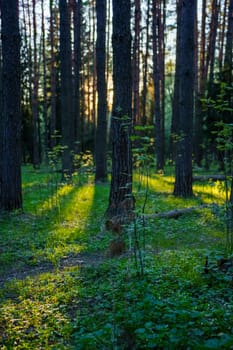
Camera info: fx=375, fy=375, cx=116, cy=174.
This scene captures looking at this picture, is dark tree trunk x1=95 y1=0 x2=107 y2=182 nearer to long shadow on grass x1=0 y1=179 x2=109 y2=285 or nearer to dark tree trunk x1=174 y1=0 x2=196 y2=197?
long shadow on grass x1=0 y1=179 x2=109 y2=285

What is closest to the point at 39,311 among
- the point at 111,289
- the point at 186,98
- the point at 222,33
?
the point at 111,289

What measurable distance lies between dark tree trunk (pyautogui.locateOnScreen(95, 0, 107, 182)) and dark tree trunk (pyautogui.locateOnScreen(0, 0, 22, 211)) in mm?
4986

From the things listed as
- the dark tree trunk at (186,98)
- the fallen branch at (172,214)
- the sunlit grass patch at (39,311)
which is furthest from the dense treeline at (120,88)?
the sunlit grass patch at (39,311)

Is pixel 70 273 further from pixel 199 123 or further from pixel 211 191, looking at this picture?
pixel 199 123

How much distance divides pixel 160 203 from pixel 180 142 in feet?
6.97

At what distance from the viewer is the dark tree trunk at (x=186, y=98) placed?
33.4 ft

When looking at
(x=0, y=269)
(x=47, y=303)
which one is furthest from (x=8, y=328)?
(x=0, y=269)

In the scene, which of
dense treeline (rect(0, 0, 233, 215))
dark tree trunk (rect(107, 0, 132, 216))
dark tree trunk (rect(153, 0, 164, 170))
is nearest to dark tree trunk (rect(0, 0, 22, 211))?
dense treeline (rect(0, 0, 233, 215))

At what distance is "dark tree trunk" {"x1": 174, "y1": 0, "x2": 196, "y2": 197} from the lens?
10.2 meters

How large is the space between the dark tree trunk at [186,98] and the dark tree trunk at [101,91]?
A: 4049mm

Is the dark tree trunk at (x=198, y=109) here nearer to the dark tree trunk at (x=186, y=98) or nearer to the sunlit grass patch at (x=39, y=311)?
the dark tree trunk at (x=186, y=98)

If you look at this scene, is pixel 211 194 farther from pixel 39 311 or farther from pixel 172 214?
pixel 39 311

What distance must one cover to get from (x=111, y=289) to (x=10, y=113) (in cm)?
604

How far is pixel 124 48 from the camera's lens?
25.8 ft
